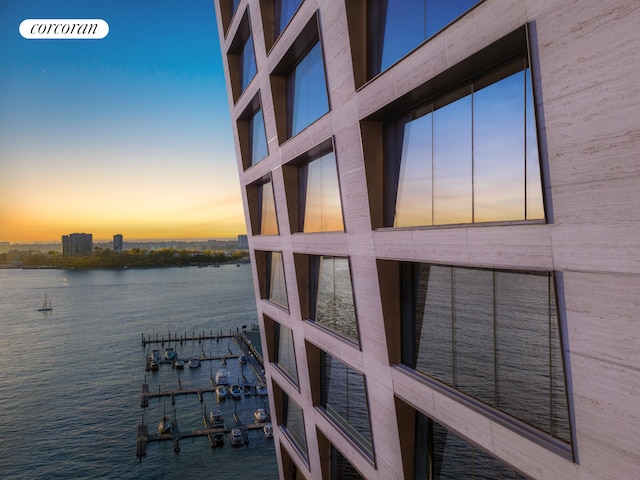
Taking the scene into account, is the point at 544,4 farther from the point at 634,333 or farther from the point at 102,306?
the point at 102,306

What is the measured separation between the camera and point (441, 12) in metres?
8.66

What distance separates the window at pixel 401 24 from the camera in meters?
8.62

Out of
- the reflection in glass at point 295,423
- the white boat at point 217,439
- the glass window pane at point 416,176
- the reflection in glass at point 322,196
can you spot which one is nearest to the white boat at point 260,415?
the white boat at point 217,439

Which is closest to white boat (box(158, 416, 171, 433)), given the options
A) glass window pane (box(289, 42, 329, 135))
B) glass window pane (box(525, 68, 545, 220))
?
glass window pane (box(289, 42, 329, 135))

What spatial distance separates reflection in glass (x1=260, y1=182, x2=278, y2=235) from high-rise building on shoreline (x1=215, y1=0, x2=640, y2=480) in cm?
346

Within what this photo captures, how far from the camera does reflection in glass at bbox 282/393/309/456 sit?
761 inches

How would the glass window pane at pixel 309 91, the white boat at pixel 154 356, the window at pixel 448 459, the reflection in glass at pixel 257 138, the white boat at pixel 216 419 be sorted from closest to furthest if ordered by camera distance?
the window at pixel 448 459 → the glass window pane at pixel 309 91 → the reflection in glass at pixel 257 138 → the white boat at pixel 216 419 → the white boat at pixel 154 356

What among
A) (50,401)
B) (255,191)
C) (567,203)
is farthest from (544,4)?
(50,401)

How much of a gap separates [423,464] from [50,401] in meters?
87.5

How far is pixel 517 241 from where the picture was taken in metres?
6.73

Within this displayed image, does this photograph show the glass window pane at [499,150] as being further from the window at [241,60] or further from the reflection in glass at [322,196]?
the window at [241,60]

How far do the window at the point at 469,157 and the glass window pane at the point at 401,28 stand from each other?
1.40 m

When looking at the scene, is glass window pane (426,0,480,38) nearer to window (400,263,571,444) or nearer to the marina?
window (400,263,571,444)

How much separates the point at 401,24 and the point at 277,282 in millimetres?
13527
